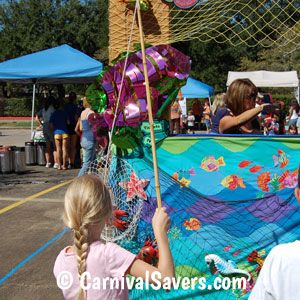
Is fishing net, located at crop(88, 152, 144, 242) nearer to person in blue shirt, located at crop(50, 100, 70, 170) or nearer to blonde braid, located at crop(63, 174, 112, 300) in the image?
blonde braid, located at crop(63, 174, 112, 300)

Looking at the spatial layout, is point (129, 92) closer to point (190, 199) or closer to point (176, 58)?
point (176, 58)

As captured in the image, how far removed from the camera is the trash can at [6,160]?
37.6ft

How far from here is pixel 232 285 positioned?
12.0ft

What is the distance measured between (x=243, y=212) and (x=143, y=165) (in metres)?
0.81

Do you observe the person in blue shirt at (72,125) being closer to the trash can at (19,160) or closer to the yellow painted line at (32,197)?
the trash can at (19,160)

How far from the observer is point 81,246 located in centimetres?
214

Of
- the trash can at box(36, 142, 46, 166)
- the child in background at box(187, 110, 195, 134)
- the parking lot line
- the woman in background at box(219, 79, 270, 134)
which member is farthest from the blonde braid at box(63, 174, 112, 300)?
the child in background at box(187, 110, 195, 134)

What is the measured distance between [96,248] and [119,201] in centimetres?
163

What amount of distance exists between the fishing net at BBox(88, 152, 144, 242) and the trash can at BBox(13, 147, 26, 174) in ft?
26.3

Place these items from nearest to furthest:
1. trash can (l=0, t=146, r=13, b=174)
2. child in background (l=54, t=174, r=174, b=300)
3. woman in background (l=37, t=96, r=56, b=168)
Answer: child in background (l=54, t=174, r=174, b=300) → trash can (l=0, t=146, r=13, b=174) → woman in background (l=37, t=96, r=56, b=168)

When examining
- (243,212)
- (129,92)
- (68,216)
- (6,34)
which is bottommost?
(243,212)

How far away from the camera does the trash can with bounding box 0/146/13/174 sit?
Answer: 1147cm

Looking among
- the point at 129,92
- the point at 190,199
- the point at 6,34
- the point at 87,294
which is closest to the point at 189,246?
the point at 190,199

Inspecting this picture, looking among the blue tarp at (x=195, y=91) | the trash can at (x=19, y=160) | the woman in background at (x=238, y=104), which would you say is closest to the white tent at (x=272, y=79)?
the blue tarp at (x=195, y=91)
